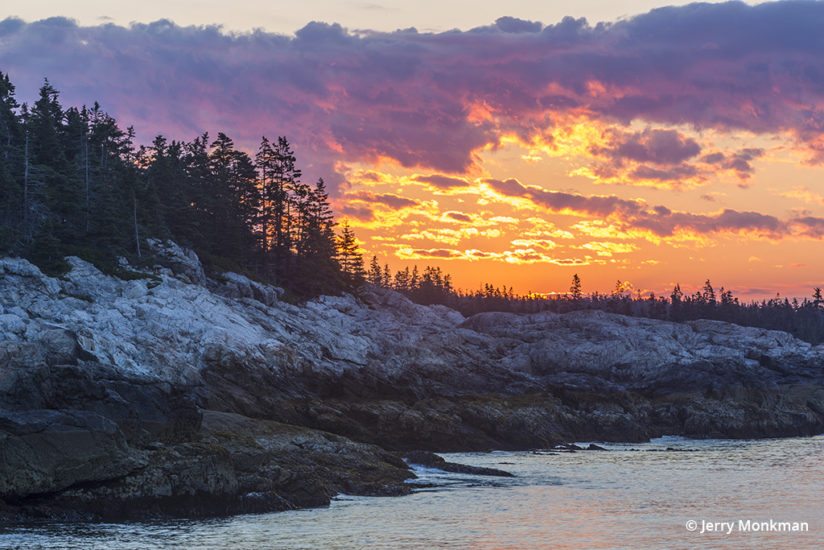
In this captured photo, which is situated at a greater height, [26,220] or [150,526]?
[26,220]

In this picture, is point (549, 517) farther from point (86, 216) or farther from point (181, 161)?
point (181, 161)

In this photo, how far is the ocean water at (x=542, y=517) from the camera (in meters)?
36.2

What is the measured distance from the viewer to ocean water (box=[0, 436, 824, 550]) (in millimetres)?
36250

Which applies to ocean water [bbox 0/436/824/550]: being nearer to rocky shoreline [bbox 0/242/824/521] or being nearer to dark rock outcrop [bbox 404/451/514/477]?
dark rock outcrop [bbox 404/451/514/477]

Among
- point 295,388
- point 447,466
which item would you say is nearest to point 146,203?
point 295,388

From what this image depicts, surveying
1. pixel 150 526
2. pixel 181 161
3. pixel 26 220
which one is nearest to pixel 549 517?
pixel 150 526

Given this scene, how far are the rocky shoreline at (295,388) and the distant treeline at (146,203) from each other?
4898 mm

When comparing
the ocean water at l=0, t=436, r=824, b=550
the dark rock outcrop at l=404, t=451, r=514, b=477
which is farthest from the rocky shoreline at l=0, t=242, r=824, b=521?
the dark rock outcrop at l=404, t=451, r=514, b=477

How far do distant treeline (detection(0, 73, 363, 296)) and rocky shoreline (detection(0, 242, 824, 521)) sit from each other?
Result: 16.1 ft

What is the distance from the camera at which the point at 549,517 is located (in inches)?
1719

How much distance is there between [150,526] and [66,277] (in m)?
33.0

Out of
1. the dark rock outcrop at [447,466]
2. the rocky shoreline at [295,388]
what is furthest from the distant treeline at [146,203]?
the dark rock outcrop at [447,466]

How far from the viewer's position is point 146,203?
93312 millimetres

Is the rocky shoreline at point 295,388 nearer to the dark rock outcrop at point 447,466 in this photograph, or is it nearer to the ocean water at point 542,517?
the ocean water at point 542,517
